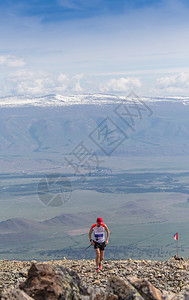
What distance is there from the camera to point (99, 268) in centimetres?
1673

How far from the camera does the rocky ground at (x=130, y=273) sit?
1465cm

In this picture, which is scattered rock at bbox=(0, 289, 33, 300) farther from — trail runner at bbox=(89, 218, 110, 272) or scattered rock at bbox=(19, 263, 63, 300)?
trail runner at bbox=(89, 218, 110, 272)

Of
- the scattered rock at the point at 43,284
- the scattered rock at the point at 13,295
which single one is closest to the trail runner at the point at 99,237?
the scattered rock at the point at 43,284

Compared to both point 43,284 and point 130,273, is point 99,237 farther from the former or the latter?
point 43,284

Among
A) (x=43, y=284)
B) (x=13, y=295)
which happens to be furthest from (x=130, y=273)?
(x=13, y=295)

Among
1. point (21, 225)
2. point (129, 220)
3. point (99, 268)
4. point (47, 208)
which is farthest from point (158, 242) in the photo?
point (99, 268)

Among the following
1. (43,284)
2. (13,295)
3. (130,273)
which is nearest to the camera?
(13,295)

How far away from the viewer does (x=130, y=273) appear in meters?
15.9

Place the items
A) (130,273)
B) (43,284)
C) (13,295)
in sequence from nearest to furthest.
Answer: (13,295) → (43,284) → (130,273)

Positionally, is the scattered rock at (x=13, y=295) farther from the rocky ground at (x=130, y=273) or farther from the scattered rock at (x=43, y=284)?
the rocky ground at (x=130, y=273)

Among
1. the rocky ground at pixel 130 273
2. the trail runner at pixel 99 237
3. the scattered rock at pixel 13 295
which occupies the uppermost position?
the trail runner at pixel 99 237

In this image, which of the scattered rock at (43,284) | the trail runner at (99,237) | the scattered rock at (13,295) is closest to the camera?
the scattered rock at (13,295)

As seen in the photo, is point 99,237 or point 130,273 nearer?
point 130,273

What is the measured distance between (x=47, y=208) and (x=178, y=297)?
180734 mm
